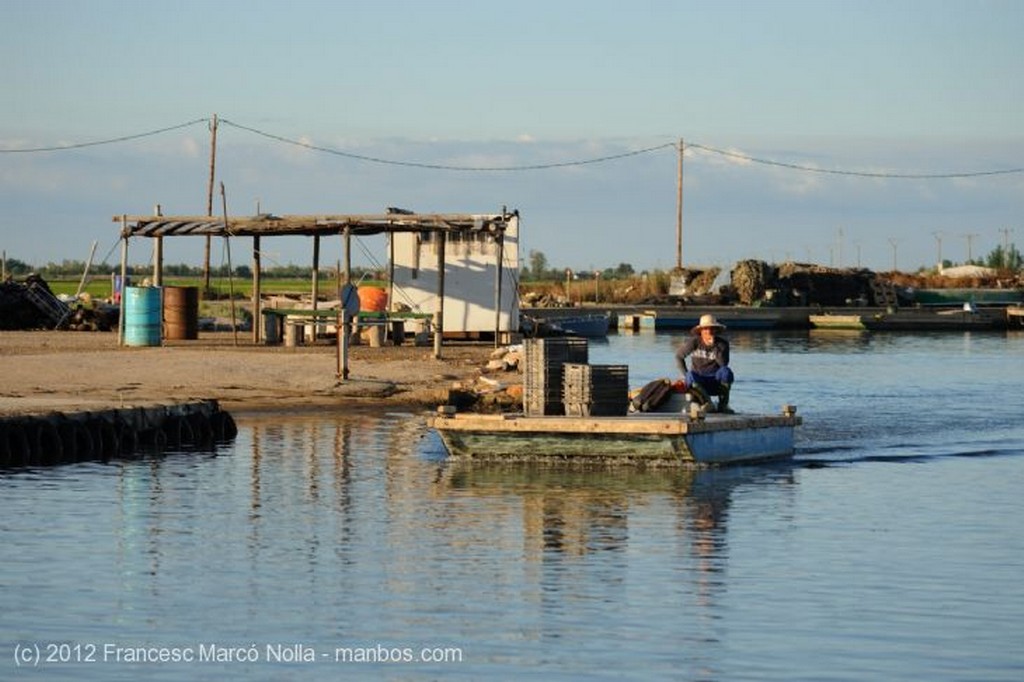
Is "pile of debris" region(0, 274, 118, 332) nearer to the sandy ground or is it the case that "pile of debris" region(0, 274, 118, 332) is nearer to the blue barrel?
the blue barrel

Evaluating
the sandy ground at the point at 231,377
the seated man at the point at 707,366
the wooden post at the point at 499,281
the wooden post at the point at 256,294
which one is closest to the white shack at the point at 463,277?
the wooden post at the point at 499,281

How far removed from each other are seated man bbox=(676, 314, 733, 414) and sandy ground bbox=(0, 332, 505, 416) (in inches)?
352

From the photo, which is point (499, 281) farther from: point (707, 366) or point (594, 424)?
point (594, 424)

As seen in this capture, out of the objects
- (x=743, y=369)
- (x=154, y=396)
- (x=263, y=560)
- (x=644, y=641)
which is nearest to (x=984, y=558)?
(x=644, y=641)

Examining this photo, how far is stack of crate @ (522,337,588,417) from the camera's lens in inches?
1008

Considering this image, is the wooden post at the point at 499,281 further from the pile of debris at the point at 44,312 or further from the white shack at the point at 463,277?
the pile of debris at the point at 44,312

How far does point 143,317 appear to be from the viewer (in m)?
44.8

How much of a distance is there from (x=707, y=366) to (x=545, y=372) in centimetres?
242

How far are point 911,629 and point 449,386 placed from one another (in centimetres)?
2257

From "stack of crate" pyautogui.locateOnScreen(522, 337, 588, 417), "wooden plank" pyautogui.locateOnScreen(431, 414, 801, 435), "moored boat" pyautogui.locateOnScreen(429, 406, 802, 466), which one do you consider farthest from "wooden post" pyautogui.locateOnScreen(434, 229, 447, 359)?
"wooden plank" pyautogui.locateOnScreen(431, 414, 801, 435)

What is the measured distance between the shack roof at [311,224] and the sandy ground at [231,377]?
10.8ft

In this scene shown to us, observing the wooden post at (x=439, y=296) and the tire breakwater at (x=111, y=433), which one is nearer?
the tire breakwater at (x=111, y=433)

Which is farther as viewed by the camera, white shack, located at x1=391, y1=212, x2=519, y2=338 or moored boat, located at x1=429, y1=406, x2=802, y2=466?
white shack, located at x1=391, y1=212, x2=519, y2=338

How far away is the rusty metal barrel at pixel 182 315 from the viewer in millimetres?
48844
